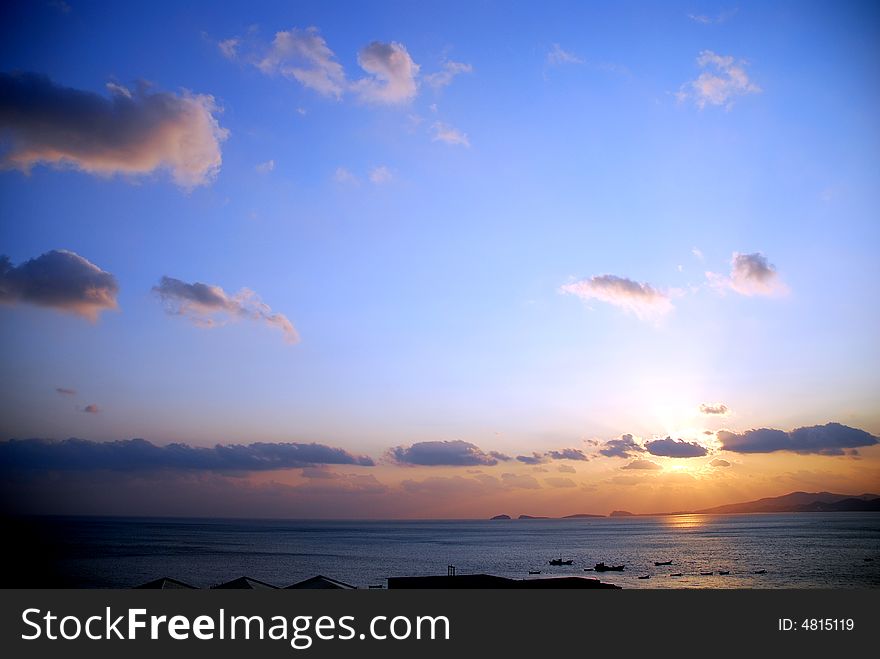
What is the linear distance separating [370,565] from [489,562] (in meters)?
20.9

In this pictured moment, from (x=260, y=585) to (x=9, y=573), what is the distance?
198 ft

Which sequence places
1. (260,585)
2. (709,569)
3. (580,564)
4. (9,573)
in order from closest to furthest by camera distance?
1. (260,585)
2. (9,573)
3. (709,569)
4. (580,564)

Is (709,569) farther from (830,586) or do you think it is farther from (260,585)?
(260,585)

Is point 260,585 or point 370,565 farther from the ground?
point 260,585
